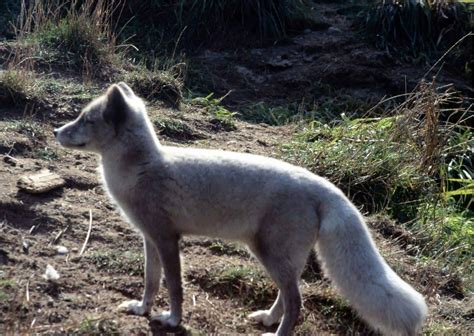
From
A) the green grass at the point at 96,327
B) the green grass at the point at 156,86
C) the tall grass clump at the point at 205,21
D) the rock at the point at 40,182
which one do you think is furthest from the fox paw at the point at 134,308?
the tall grass clump at the point at 205,21

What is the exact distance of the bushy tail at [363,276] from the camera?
4691mm

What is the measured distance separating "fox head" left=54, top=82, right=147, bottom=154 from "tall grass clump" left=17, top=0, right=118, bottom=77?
311 centimetres

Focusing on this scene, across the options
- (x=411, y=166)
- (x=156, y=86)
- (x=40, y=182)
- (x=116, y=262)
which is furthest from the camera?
(x=156, y=86)

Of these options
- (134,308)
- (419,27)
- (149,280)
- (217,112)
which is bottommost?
(217,112)

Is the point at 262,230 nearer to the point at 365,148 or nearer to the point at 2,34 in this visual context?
the point at 365,148

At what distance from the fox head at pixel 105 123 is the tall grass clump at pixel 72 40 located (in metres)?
3.11

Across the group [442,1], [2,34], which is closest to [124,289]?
[2,34]

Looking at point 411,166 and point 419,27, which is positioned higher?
point 419,27

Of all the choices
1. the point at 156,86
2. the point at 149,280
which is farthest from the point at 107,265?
the point at 156,86

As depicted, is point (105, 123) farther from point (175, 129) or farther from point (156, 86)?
point (156, 86)

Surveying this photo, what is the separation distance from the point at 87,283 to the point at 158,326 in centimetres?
63

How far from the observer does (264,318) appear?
17.7ft

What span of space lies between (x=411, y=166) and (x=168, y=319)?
3503mm

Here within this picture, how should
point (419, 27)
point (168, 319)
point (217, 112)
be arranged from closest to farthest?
1. point (168, 319)
2. point (217, 112)
3. point (419, 27)
